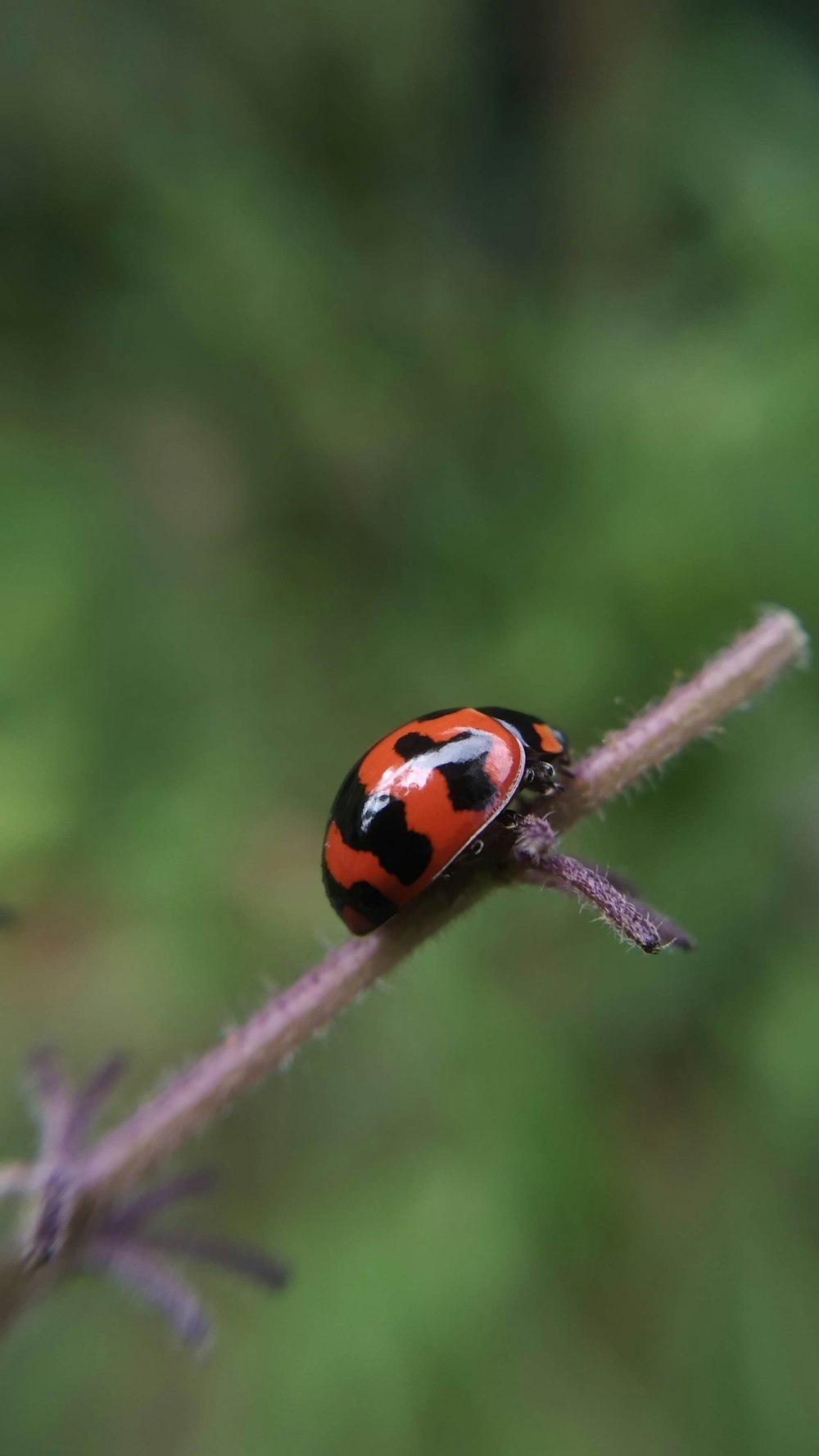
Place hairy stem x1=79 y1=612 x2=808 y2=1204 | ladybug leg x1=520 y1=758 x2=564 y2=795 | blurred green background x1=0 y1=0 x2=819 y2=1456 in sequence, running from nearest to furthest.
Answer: hairy stem x1=79 y1=612 x2=808 y2=1204 → ladybug leg x1=520 y1=758 x2=564 y2=795 → blurred green background x1=0 y1=0 x2=819 y2=1456

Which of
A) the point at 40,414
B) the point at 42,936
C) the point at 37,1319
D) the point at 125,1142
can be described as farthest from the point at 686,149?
the point at 37,1319

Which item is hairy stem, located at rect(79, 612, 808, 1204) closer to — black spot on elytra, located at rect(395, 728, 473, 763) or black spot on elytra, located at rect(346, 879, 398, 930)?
black spot on elytra, located at rect(346, 879, 398, 930)

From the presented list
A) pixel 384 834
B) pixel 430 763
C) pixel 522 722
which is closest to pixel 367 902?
pixel 384 834

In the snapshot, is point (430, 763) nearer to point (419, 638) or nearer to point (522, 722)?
point (522, 722)

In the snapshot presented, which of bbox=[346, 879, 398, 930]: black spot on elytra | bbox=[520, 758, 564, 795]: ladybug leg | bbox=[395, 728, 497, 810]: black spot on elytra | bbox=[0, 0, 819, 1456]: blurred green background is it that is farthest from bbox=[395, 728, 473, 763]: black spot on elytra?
bbox=[0, 0, 819, 1456]: blurred green background

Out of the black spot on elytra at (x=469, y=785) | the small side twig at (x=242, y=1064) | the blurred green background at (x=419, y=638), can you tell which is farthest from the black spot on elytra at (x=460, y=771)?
the blurred green background at (x=419, y=638)

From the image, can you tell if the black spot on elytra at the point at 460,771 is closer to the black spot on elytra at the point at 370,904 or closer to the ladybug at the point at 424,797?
the ladybug at the point at 424,797
